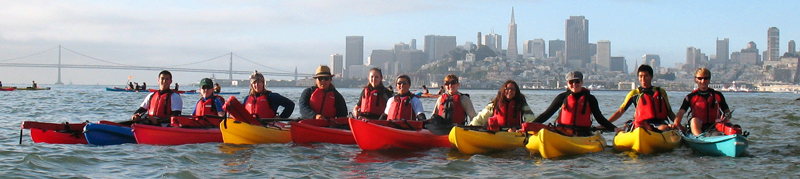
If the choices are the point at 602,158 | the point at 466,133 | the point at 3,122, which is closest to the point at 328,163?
the point at 466,133

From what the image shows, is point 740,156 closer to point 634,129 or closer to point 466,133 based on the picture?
point 634,129

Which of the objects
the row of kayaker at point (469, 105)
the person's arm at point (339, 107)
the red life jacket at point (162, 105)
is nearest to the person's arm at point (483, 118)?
the row of kayaker at point (469, 105)

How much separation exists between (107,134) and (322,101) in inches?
141

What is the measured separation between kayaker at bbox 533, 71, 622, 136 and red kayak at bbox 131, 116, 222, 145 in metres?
5.50

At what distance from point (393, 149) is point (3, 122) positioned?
1306cm

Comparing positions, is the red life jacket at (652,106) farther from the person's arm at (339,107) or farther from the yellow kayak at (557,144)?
the person's arm at (339,107)

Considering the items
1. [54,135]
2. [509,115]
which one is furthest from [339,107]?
[54,135]

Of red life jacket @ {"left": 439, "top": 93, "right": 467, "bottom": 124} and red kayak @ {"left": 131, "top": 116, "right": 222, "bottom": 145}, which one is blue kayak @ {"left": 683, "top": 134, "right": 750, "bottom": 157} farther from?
red kayak @ {"left": 131, "top": 116, "right": 222, "bottom": 145}

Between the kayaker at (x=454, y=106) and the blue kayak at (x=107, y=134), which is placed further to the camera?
the kayaker at (x=454, y=106)

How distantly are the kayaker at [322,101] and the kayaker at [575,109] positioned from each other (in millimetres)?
3851

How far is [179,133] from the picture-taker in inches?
495

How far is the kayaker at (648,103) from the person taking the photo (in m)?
11.4

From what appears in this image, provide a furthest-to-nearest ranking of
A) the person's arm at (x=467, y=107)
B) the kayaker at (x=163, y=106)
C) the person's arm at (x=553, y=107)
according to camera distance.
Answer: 1. the kayaker at (x=163, y=106)
2. the person's arm at (x=467, y=107)
3. the person's arm at (x=553, y=107)

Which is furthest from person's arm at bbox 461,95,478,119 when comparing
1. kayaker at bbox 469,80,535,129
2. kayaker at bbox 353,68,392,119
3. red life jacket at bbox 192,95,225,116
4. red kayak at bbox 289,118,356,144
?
red life jacket at bbox 192,95,225,116
